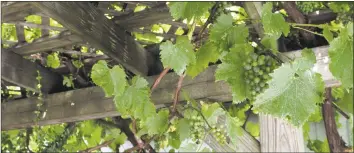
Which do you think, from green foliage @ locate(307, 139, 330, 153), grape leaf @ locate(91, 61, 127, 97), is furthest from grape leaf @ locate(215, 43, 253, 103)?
green foliage @ locate(307, 139, 330, 153)

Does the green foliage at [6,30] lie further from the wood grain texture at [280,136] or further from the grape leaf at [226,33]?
the grape leaf at [226,33]

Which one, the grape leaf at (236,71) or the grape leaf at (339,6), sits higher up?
the grape leaf at (339,6)

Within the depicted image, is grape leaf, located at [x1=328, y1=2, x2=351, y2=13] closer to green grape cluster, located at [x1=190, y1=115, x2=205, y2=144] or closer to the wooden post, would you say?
the wooden post

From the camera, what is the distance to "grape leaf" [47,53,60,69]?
8.00ft

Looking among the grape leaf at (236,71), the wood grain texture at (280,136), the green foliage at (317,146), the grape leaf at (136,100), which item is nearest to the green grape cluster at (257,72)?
the grape leaf at (236,71)

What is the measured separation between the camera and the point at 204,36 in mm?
1771

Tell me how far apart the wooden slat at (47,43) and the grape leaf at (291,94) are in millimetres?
988

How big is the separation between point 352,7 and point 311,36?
0.18 meters

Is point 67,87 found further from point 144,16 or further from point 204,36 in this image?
point 204,36

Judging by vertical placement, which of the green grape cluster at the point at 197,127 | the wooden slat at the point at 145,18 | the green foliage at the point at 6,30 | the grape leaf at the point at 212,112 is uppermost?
the green foliage at the point at 6,30

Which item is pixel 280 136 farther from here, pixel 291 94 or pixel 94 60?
pixel 291 94

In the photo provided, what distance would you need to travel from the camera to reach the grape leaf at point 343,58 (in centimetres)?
109

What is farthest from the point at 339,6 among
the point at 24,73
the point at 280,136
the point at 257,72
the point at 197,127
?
the point at 24,73

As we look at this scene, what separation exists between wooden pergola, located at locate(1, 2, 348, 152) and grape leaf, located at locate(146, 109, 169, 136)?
36 cm
